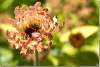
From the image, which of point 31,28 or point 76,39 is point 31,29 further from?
point 76,39

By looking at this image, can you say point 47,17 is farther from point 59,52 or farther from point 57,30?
point 59,52

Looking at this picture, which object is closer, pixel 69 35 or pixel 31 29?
pixel 31 29

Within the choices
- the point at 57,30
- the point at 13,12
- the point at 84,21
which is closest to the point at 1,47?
the point at 13,12

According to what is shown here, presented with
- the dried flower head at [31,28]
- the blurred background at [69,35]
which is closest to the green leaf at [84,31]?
the blurred background at [69,35]

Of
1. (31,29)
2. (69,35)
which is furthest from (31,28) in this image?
(69,35)

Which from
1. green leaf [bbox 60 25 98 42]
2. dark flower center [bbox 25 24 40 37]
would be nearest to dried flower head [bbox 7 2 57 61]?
dark flower center [bbox 25 24 40 37]
